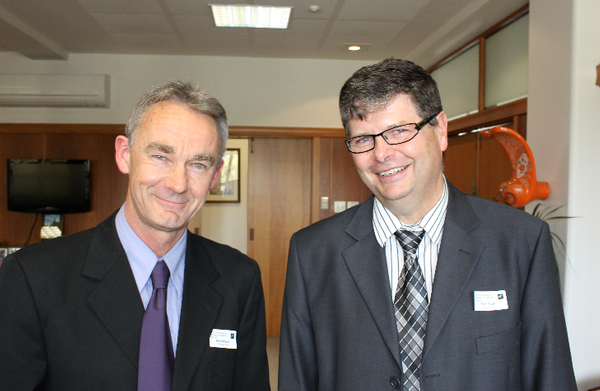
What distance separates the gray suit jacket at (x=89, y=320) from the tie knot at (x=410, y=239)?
0.59 m

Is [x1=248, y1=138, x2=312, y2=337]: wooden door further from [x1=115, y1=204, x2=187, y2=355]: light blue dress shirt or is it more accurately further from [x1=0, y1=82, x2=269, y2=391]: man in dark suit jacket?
[x1=115, y1=204, x2=187, y2=355]: light blue dress shirt

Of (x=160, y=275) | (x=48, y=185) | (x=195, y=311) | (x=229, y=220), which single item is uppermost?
(x=48, y=185)

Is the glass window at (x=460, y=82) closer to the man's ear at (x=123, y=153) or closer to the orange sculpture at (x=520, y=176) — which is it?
the orange sculpture at (x=520, y=176)

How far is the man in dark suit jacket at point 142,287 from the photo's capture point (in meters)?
1.16

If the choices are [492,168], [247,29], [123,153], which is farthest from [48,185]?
[492,168]

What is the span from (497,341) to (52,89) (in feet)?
17.1

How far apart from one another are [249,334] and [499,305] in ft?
2.67

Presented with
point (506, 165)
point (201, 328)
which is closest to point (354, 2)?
point (506, 165)

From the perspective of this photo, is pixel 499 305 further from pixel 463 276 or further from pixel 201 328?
pixel 201 328

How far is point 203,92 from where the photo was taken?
1.39 meters

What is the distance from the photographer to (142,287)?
1.31 m

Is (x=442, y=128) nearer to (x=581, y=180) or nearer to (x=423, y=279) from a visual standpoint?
(x=423, y=279)

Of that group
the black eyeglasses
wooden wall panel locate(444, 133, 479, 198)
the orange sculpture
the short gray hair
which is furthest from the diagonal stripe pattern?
wooden wall panel locate(444, 133, 479, 198)

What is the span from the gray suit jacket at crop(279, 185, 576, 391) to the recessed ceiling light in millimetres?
2880
